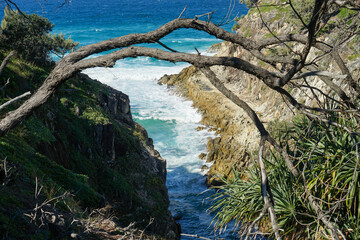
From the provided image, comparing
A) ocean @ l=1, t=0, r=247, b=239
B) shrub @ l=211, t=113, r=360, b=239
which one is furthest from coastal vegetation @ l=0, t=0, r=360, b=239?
ocean @ l=1, t=0, r=247, b=239

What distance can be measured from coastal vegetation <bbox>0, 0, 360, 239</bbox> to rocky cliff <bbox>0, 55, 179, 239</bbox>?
0.18 feet

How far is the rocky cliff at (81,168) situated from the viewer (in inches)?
256

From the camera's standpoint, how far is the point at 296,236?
6465 millimetres

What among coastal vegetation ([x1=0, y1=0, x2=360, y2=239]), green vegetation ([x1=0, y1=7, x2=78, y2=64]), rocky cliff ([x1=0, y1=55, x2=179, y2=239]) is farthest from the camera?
green vegetation ([x1=0, y1=7, x2=78, y2=64])

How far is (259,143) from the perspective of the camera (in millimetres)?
6641

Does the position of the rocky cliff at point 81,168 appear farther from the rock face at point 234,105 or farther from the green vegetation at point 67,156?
the rock face at point 234,105

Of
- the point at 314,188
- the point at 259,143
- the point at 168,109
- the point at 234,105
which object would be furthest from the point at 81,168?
the point at 168,109

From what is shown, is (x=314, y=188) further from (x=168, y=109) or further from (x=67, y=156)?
(x=168, y=109)

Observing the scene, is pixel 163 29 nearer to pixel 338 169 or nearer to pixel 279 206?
pixel 338 169

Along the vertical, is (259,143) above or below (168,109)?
above

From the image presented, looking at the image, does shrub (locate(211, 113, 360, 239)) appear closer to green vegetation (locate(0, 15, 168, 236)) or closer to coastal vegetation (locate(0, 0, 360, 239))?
coastal vegetation (locate(0, 0, 360, 239))

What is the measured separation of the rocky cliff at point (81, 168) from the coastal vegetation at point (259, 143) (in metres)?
0.05

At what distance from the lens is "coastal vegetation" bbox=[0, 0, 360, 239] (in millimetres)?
4332

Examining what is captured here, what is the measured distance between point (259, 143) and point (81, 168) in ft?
23.5
